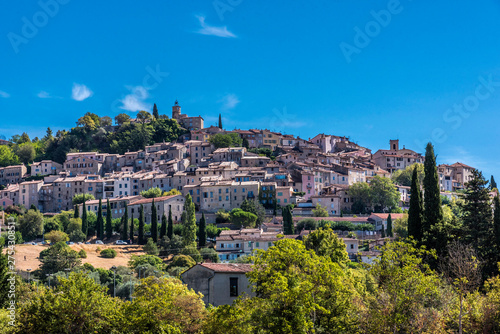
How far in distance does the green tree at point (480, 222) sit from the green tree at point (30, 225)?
2461 inches

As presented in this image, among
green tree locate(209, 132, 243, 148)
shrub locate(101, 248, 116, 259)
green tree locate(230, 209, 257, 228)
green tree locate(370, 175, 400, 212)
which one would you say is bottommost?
shrub locate(101, 248, 116, 259)

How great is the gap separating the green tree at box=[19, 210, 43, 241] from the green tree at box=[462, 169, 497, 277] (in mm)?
62517

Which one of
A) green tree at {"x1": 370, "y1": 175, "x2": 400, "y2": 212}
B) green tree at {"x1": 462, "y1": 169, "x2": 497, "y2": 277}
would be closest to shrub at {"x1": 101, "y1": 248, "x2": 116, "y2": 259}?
green tree at {"x1": 370, "y1": 175, "x2": 400, "y2": 212}

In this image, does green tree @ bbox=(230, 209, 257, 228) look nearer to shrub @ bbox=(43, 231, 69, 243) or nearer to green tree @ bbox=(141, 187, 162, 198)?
green tree @ bbox=(141, 187, 162, 198)

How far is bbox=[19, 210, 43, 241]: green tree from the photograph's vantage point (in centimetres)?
8319

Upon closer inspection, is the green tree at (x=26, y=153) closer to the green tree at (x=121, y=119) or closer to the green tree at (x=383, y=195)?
the green tree at (x=121, y=119)

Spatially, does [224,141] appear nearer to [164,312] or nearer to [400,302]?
[164,312]

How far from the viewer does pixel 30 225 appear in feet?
274

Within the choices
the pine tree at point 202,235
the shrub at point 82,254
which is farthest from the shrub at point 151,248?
the shrub at point 82,254

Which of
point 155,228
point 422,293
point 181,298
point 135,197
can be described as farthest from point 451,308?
point 135,197

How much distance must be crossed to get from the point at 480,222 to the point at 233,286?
15044 mm

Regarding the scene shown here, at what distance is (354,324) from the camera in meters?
24.0

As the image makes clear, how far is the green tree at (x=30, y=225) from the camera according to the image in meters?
83.2

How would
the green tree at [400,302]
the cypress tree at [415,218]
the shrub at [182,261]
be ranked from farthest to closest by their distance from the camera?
the shrub at [182,261] < the cypress tree at [415,218] < the green tree at [400,302]
